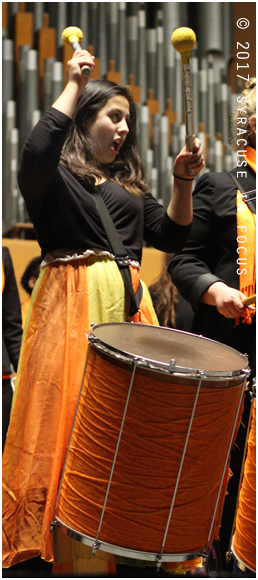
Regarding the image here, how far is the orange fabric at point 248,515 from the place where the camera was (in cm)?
149

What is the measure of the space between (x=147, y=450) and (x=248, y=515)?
1.22 feet

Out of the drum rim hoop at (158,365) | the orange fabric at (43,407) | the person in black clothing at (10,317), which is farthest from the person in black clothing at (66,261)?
the person in black clothing at (10,317)

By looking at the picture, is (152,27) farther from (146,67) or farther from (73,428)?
(73,428)

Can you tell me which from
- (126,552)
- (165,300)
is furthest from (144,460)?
(165,300)

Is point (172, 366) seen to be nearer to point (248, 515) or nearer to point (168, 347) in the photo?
point (168, 347)

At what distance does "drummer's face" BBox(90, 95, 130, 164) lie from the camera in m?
1.76

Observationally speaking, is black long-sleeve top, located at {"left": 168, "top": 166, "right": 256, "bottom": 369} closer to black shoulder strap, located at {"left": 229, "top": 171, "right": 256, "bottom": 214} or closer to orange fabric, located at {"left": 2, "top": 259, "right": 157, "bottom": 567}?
black shoulder strap, located at {"left": 229, "top": 171, "right": 256, "bottom": 214}

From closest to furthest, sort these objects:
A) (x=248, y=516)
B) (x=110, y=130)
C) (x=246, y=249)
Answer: (x=248, y=516) → (x=110, y=130) → (x=246, y=249)

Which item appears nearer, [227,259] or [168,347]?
[168,347]

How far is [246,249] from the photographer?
1.91 metres

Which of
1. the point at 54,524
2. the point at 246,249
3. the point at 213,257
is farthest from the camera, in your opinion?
the point at 213,257

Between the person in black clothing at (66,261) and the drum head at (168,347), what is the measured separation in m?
0.13

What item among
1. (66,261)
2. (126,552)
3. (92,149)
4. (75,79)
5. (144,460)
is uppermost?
(75,79)

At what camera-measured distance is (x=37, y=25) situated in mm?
4773
